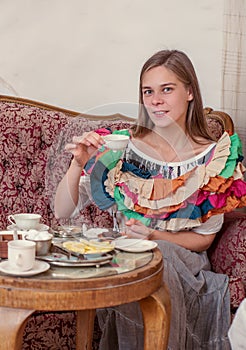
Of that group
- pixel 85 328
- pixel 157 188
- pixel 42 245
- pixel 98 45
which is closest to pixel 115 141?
pixel 157 188

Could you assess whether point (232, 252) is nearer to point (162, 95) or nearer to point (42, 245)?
point (162, 95)

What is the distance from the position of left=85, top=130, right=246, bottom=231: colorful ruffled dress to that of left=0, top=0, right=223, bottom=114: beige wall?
2.41 ft

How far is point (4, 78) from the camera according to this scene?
106 inches

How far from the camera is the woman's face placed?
202 centimetres

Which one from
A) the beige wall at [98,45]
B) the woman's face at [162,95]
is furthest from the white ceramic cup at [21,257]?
the beige wall at [98,45]

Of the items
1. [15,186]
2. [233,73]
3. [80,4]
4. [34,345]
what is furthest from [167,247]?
[80,4]

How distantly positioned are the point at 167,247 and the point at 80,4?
4.16 feet

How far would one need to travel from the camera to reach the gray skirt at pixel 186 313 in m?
1.90

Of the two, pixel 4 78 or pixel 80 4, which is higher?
pixel 80 4

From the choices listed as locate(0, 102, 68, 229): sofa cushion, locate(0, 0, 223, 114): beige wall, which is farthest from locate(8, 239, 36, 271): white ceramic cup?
locate(0, 0, 223, 114): beige wall

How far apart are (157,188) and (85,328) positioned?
0.49 m

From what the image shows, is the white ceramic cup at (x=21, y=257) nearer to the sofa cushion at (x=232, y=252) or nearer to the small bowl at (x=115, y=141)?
the small bowl at (x=115, y=141)

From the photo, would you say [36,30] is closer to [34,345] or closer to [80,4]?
[80,4]

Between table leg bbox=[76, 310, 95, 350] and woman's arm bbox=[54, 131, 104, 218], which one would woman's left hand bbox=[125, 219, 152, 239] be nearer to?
woman's arm bbox=[54, 131, 104, 218]
